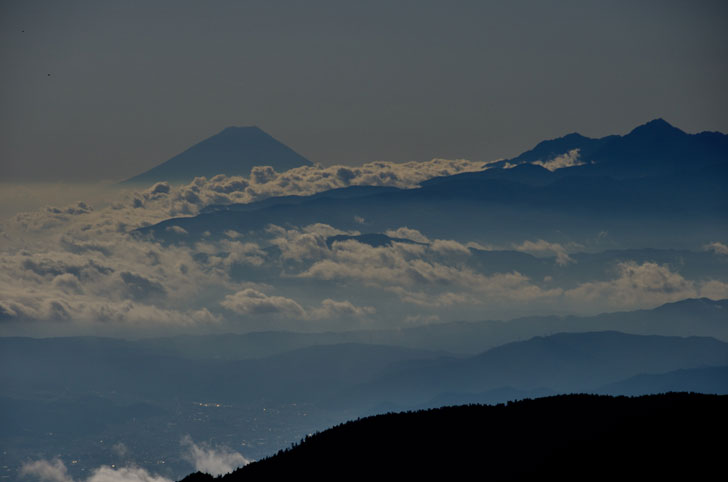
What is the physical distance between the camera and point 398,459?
6708 inches

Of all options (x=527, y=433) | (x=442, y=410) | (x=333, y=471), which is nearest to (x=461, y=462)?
(x=527, y=433)

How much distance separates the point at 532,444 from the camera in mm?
153875

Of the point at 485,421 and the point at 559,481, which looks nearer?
the point at 559,481

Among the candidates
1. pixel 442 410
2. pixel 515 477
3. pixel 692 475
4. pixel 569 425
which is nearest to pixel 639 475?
pixel 692 475

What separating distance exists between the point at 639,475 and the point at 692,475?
734 centimetres

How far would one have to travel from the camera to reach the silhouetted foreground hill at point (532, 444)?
129 meters

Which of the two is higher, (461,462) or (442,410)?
(442,410)

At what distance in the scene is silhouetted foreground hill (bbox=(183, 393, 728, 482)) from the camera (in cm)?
12938

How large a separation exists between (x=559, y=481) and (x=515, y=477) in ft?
35.0

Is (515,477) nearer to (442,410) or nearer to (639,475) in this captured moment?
(639,475)

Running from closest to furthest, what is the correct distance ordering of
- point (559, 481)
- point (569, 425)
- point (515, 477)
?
point (559, 481)
point (515, 477)
point (569, 425)

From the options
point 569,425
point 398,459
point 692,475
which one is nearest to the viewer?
point 692,475

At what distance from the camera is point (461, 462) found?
159 m

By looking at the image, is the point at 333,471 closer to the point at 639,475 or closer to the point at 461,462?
the point at 461,462
